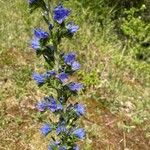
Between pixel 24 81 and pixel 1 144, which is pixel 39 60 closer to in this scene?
pixel 24 81

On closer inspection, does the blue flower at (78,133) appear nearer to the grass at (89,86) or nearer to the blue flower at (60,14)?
the blue flower at (60,14)

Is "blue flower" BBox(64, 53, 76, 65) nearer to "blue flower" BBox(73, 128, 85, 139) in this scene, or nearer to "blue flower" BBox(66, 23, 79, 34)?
"blue flower" BBox(66, 23, 79, 34)

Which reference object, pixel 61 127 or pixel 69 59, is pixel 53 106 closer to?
pixel 61 127

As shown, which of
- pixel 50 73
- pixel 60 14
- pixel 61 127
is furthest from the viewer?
pixel 61 127

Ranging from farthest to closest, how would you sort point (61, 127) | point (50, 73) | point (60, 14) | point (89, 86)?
point (89, 86), point (61, 127), point (50, 73), point (60, 14)

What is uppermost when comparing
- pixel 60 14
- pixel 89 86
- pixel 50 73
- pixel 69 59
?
pixel 89 86

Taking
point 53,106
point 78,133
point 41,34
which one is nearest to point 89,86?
point 78,133

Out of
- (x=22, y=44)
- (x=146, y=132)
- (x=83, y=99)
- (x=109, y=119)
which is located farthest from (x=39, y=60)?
(x=146, y=132)

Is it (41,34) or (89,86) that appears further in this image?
(89,86)
